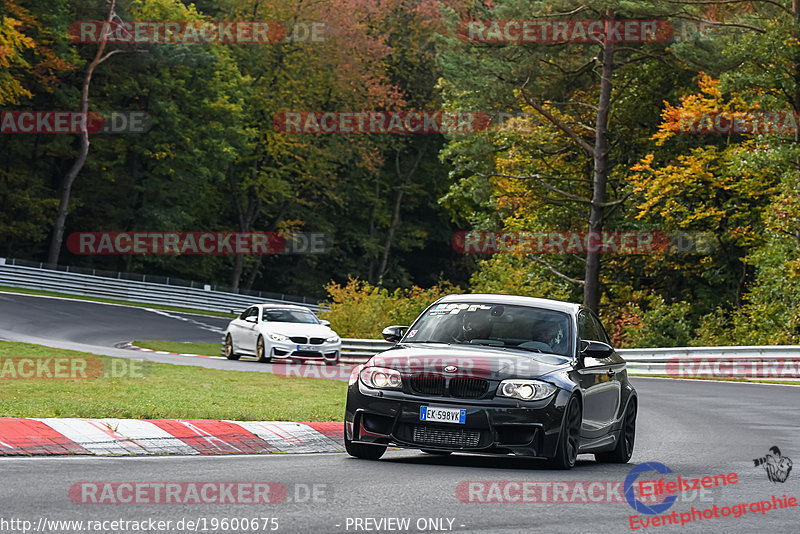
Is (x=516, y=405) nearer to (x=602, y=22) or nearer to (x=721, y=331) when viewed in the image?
(x=721, y=331)

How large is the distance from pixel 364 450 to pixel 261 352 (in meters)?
20.2

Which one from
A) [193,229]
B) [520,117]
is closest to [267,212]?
[193,229]

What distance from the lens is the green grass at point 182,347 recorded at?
119ft

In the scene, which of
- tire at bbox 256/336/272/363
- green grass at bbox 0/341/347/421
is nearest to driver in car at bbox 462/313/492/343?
green grass at bbox 0/341/347/421

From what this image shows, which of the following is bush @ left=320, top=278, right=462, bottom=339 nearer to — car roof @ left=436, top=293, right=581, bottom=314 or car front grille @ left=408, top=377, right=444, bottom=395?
car roof @ left=436, top=293, right=581, bottom=314

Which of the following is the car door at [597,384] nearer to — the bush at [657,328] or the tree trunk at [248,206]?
the bush at [657,328]

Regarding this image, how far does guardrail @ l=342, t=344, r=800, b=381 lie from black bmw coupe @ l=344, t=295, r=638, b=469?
17.0 m

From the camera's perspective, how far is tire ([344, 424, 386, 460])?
11016mm

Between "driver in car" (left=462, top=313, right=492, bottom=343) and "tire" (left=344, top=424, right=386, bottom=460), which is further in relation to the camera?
"driver in car" (left=462, top=313, right=492, bottom=343)

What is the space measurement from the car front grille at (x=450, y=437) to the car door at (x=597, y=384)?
4.38 ft

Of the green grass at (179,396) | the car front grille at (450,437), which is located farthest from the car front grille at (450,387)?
the green grass at (179,396)

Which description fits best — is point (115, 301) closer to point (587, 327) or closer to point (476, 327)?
point (587, 327)

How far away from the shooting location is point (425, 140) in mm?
82062

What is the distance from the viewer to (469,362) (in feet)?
34.5
